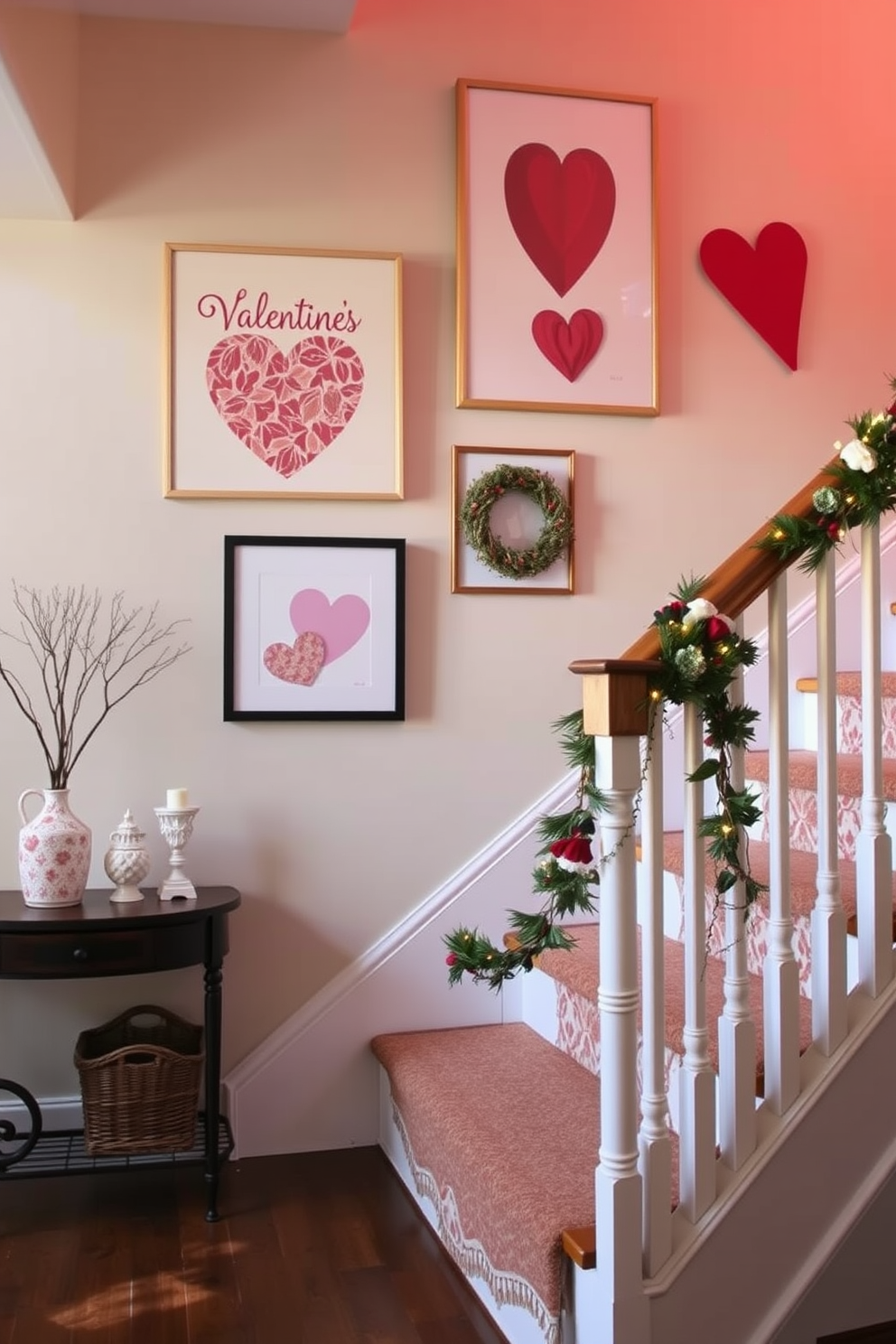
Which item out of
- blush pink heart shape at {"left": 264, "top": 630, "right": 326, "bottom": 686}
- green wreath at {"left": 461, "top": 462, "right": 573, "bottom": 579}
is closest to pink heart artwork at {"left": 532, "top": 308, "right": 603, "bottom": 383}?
green wreath at {"left": 461, "top": 462, "right": 573, "bottom": 579}

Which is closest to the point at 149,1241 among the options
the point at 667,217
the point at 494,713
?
the point at 494,713

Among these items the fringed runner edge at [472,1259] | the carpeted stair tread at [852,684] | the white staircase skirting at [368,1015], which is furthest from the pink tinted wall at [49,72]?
the fringed runner edge at [472,1259]

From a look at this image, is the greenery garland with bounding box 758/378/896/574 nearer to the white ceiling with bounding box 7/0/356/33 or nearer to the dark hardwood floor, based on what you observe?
the dark hardwood floor

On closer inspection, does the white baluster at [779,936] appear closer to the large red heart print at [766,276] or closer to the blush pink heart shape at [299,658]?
the blush pink heart shape at [299,658]

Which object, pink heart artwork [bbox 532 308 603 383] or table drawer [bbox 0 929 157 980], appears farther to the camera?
pink heart artwork [bbox 532 308 603 383]

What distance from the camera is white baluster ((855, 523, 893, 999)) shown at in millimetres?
2182

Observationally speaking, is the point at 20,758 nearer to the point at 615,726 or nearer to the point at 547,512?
the point at 547,512

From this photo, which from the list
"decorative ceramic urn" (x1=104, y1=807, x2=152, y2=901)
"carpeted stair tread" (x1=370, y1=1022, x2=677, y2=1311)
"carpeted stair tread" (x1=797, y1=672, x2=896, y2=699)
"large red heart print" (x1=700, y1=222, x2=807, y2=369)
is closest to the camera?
"carpeted stair tread" (x1=370, y1=1022, x2=677, y2=1311)

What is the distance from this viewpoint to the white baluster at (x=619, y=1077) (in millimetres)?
1893

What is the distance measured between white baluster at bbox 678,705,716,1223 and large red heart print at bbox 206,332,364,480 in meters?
1.58

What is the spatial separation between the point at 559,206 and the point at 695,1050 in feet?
7.63

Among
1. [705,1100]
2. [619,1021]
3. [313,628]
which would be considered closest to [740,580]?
[619,1021]

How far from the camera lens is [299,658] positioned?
3229 millimetres

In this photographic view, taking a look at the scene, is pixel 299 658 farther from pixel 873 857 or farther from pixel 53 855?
pixel 873 857
